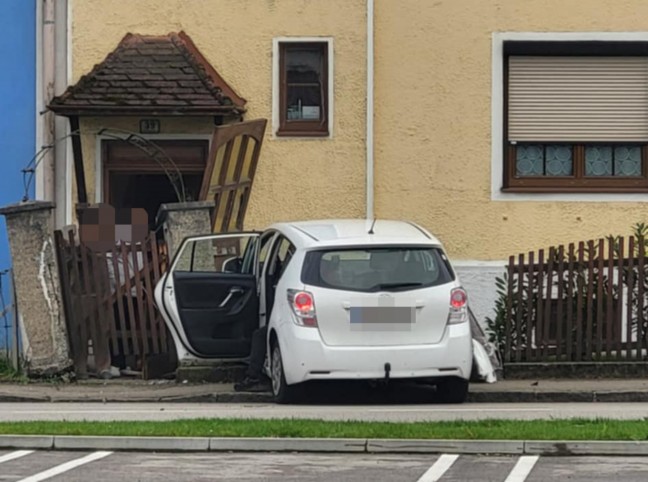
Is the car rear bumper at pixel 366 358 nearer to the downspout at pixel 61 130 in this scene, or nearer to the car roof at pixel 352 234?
the car roof at pixel 352 234

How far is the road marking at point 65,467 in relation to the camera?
28.1 ft

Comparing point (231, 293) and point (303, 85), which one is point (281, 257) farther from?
point (303, 85)

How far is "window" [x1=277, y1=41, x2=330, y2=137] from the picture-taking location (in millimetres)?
17297

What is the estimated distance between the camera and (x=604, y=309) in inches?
563

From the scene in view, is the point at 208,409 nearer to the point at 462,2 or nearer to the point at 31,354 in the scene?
the point at 31,354

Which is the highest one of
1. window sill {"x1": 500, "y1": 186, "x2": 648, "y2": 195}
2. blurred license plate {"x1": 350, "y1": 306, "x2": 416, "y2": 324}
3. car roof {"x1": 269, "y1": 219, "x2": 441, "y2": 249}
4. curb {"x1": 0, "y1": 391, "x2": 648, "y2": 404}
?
window sill {"x1": 500, "y1": 186, "x2": 648, "y2": 195}

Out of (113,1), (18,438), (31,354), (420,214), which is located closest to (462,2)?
(420,214)

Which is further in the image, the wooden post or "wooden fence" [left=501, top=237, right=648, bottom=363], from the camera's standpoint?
the wooden post

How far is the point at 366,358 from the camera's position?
460 inches

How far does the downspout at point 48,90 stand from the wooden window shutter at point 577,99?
603 cm

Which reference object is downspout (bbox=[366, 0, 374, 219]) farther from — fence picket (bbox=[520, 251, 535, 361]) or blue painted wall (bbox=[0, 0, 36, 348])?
blue painted wall (bbox=[0, 0, 36, 348])

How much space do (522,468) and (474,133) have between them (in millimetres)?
8728

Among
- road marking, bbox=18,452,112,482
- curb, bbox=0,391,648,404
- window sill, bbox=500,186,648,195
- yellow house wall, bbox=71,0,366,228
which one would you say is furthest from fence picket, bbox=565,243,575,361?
road marking, bbox=18,452,112,482

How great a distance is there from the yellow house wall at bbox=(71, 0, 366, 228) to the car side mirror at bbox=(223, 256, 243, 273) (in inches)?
109
